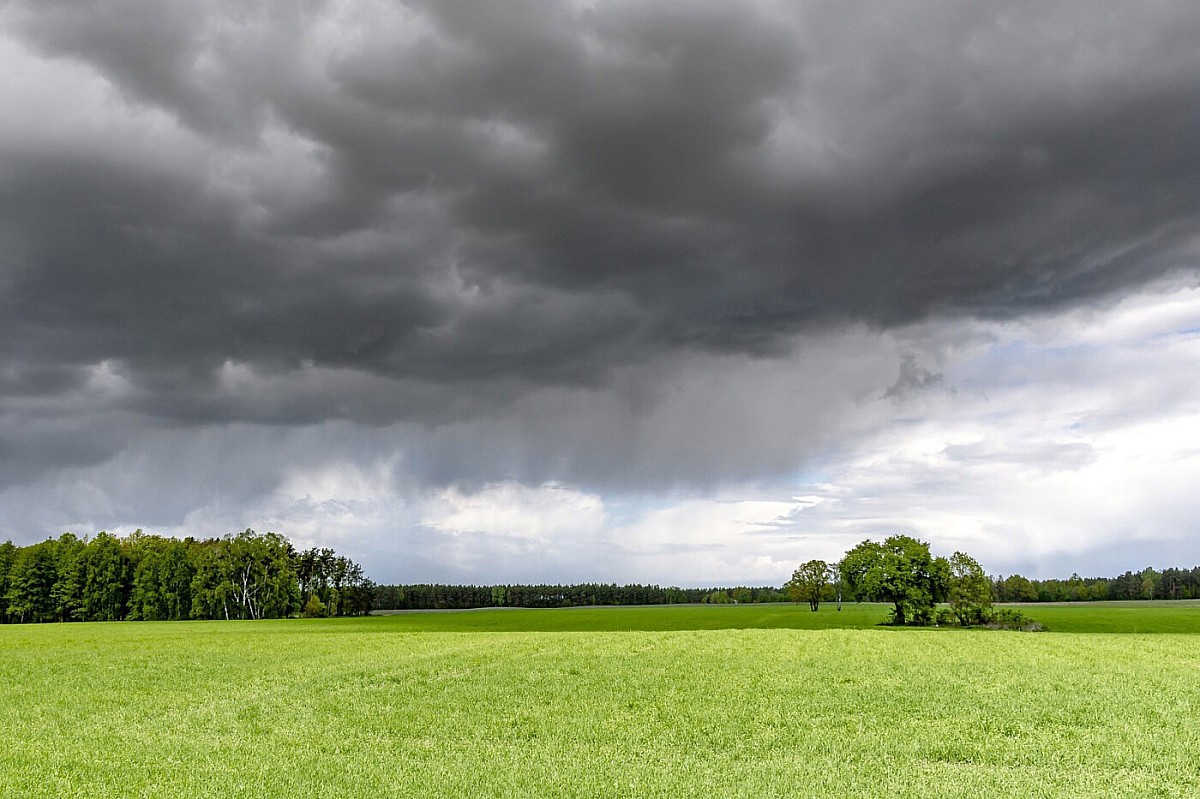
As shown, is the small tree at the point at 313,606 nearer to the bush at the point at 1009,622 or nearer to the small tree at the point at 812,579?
the small tree at the point at 812,579

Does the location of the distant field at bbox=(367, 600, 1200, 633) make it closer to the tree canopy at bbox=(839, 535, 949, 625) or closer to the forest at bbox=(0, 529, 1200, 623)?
the tree canopy at bbox=(839, 535, 949, 625)

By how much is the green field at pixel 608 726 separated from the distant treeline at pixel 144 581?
11170cm

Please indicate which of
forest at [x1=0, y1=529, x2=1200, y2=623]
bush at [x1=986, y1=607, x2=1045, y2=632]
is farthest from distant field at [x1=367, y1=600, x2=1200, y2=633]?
forest at [x1=0, y1=529, x2=1200, y2=623]

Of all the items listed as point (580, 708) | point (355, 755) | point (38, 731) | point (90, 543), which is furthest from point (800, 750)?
point (90, 543)

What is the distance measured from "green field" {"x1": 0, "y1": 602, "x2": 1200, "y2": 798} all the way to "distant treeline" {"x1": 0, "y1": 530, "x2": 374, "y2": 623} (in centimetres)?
11170

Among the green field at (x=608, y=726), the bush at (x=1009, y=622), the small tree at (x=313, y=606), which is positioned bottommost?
the small tree at (x=313, y=606)

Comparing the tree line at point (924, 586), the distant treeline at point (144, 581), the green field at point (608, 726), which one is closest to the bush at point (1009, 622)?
the tree line at point (924, 586)

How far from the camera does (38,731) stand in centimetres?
2191

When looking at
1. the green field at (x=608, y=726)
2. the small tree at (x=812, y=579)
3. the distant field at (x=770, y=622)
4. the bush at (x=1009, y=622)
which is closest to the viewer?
the green field at (x=608, y=726)

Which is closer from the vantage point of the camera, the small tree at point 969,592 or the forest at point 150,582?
the small tree at point 969,592

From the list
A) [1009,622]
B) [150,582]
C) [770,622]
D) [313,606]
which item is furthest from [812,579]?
[150,582]

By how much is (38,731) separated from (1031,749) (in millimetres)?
25319

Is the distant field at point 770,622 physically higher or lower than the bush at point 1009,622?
lower

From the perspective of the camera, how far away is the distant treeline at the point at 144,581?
141500 mm
